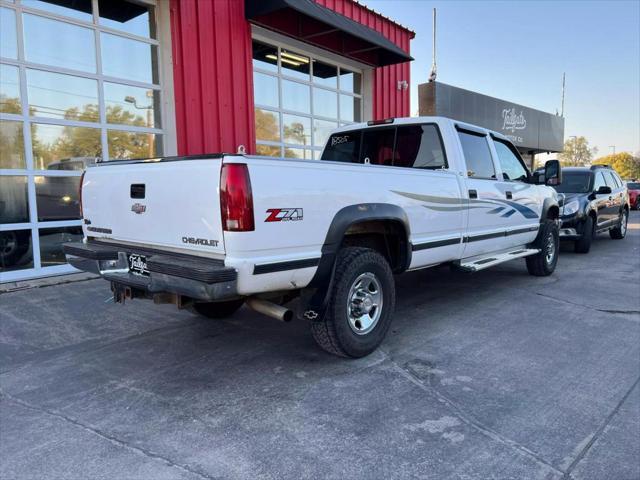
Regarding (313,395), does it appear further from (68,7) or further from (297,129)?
(297,129)

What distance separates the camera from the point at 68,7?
6824 mm

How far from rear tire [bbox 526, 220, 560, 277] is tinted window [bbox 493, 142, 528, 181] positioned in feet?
3.04

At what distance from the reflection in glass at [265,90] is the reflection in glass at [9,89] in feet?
13.1

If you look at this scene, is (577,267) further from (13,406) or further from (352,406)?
(13,406)

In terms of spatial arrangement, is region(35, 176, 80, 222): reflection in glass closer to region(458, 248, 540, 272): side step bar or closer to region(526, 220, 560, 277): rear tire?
region(458, 248, 540, 272): side step bar

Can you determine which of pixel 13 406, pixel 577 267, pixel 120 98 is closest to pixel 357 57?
pixel 120 98

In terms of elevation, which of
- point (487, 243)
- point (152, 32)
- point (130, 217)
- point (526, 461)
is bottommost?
point (526, 461)

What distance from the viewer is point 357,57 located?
1124cm

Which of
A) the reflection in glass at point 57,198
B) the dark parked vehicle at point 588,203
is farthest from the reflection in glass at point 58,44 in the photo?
the dark parked vehicle at point 588,203

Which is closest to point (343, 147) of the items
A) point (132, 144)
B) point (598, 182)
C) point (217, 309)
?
point (217, 309)

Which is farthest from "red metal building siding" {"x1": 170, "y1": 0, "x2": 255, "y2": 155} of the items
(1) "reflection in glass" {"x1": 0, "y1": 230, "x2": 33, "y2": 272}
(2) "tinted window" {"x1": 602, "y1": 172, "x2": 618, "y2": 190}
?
(2) "tinted window" {"x1": 602, "y1": 172, "x2": 618, "y2": 190}

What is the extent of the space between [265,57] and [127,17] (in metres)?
2.87

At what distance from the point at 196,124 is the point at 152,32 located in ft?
5.17

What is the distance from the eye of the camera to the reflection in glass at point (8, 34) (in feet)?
20.5
